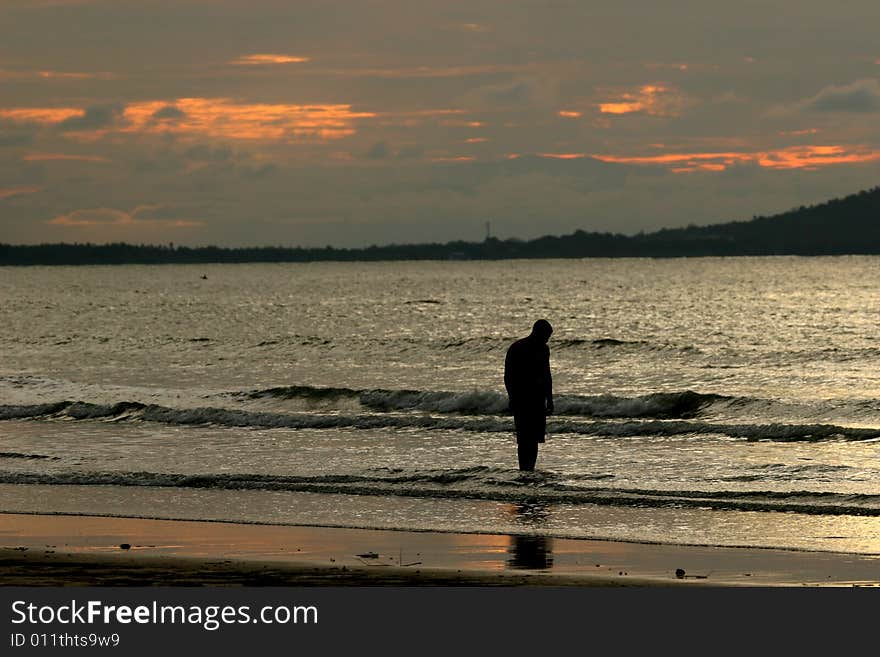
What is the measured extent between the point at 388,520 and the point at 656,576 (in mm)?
4015

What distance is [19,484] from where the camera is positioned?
56.2 ft

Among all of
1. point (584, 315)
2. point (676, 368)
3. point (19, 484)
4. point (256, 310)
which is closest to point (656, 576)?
point (19, 484)

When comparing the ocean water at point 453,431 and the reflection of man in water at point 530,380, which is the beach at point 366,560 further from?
the reflection of man in water at point 530,380

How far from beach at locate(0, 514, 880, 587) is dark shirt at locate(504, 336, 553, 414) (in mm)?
3709

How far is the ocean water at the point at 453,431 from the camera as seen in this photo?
1455 cm

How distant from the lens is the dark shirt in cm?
1631

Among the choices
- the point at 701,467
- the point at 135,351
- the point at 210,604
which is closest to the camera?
the point at 210,604

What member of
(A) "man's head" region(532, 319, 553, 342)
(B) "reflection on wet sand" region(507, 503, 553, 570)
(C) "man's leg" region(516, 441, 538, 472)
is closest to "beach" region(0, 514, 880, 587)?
(B) "reflection on wet sand" region(507, 503, 553, 570)

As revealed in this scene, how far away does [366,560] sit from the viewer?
37.5 ft

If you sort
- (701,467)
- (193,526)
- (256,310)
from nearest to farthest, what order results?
(193,526), (701,467), (256,310)

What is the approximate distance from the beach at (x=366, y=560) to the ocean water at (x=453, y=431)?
2.36ft

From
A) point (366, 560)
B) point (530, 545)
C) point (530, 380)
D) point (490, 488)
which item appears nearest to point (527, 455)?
point (490, 488)

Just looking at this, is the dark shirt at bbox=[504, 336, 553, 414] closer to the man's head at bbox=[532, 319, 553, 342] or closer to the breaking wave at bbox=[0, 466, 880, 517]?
the man's head at bbox=[532, 319, 553, 342]

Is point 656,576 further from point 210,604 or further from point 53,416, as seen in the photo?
point 53,416
